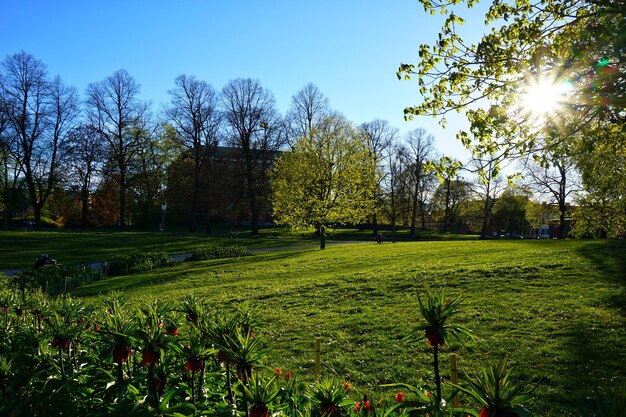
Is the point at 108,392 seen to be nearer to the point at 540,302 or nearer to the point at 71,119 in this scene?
the point at 540,302

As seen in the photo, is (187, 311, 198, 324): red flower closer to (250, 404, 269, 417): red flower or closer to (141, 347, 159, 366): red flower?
(141, 347, 159, 366): red flower

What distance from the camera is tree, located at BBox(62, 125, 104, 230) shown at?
43188 mm

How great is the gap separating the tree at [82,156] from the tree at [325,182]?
23214mm

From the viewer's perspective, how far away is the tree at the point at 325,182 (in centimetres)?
2942

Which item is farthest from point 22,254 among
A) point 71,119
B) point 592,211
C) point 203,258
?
point 592,211

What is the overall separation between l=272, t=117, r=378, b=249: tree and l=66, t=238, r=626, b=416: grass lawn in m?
12.2

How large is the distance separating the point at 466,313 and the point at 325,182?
21.8 meters

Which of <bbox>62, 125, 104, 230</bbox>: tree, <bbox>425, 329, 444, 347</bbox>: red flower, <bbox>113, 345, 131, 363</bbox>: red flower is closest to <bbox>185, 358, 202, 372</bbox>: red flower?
<bbox>113, 345, 131, 363</bbox>: red flower

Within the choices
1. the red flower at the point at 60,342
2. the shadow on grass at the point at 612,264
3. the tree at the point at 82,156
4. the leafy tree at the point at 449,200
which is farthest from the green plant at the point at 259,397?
the leafy tree at the point at 449,200

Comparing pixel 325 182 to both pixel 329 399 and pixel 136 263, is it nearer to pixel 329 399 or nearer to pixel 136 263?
pixel 136 263

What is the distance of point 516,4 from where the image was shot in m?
7.07

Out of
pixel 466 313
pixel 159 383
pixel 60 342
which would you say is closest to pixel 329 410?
pixel 159 383

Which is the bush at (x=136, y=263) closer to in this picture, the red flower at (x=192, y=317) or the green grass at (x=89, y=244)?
the green grass at (x=89, y=244)

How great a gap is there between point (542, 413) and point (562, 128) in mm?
3761
